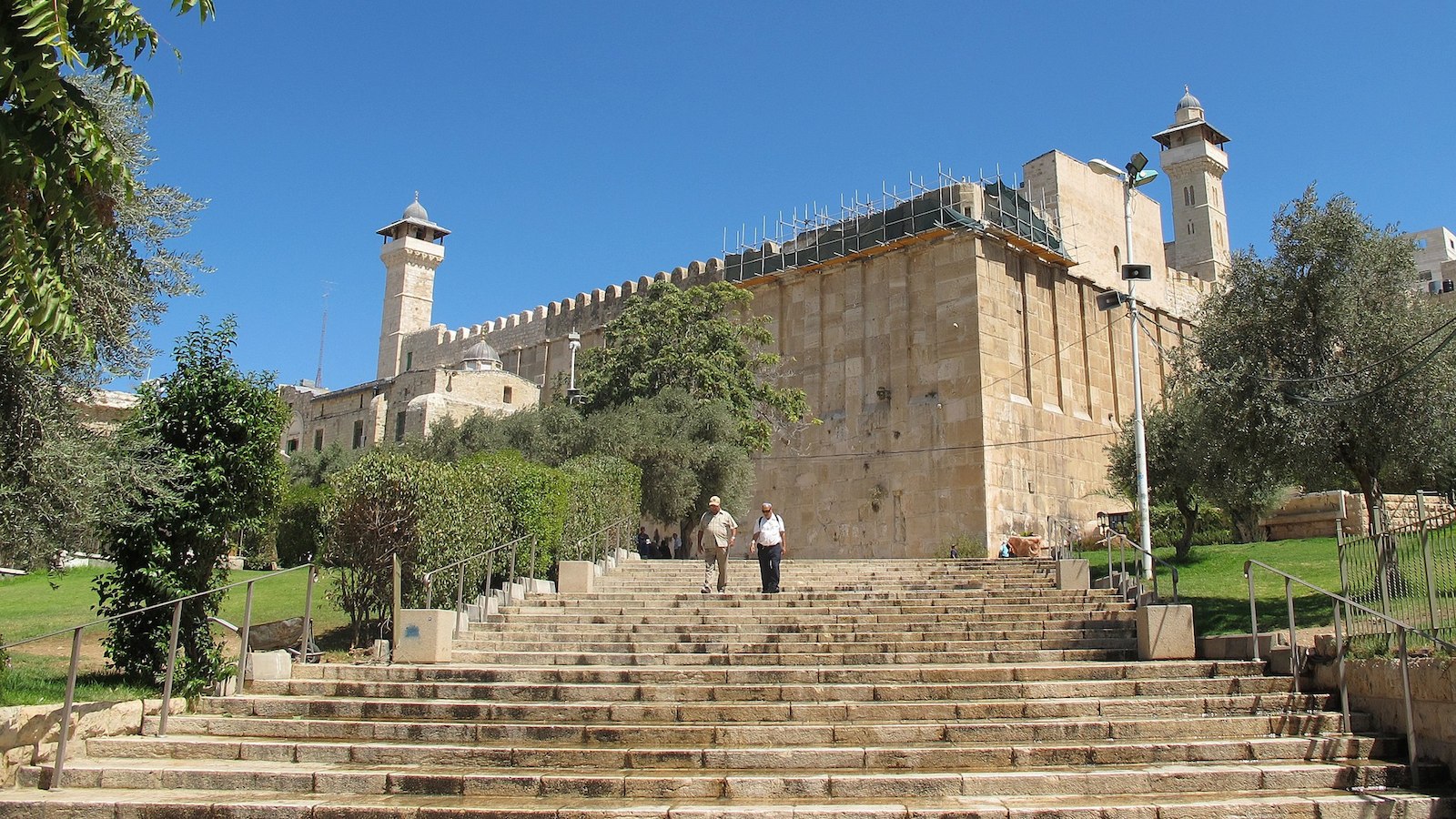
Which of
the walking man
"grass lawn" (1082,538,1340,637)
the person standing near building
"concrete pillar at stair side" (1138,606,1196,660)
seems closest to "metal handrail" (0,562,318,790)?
the walking man

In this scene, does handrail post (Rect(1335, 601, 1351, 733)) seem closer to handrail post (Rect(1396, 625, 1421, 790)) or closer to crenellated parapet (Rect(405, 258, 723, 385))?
handrail post (Rect(1396, 625, 1421, 790))

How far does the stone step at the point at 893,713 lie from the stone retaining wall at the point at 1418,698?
27 centimetres

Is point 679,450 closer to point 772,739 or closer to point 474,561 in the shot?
point 474,561

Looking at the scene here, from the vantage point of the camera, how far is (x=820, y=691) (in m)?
8.16

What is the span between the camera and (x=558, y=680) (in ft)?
28.7

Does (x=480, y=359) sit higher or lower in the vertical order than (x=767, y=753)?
higher

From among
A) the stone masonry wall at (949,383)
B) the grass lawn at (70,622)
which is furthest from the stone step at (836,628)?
the stone masonry wall at (949,383)

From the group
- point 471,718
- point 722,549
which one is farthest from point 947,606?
point 471,718

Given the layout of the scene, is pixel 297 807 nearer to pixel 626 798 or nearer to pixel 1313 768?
pixel 626 798

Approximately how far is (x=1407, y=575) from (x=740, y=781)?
500 centimetres

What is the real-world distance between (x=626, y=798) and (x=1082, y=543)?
873 inches

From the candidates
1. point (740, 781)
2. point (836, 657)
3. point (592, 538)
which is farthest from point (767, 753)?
point (592, 538)

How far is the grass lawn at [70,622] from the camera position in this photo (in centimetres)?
836

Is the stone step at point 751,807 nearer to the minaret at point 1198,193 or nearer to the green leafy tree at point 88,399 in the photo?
the green leafy tree at point 88,399
